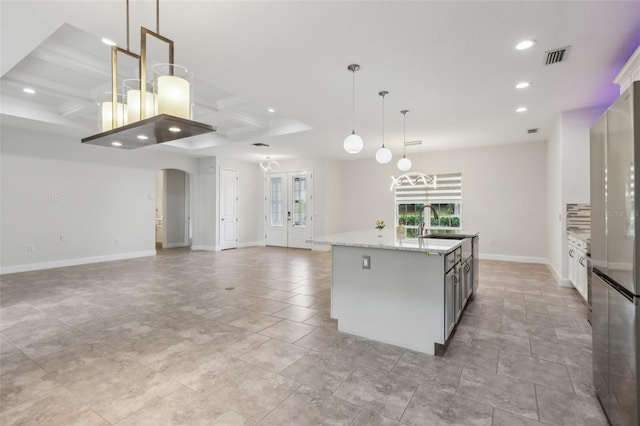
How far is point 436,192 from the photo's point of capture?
812 centimetres

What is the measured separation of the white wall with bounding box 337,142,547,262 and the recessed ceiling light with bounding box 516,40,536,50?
4.95 meters

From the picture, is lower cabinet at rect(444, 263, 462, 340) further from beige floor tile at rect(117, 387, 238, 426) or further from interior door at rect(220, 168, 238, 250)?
interior door at rect(220, 168, 238, 250)

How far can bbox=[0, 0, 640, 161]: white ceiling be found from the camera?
7.86 ft

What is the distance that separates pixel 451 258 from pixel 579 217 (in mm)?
3249

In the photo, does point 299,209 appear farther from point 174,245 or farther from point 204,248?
point 174,245

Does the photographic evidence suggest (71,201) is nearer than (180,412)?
No

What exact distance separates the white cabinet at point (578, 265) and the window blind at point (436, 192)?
3.33 meters

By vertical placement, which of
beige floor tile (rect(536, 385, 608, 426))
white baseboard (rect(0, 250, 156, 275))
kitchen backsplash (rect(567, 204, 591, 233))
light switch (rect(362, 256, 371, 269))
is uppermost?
kitchen backsplash (rect(567, 204, 591, 233))

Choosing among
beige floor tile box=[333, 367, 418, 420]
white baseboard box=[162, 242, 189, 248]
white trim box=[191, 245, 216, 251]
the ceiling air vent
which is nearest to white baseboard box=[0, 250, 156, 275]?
white trim box=[191, 245, 216, 251]

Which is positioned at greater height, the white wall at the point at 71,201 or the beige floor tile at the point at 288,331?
the white wall at the point at 71,201

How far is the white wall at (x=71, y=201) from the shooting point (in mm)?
5906

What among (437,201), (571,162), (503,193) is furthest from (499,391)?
(437,201)

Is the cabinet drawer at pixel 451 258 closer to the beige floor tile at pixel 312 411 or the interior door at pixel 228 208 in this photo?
the beige floor tile at pixel 312 411

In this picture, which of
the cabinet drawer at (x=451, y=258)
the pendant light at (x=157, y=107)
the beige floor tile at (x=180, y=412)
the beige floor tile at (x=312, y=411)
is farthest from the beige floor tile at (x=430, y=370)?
the pendant light at (x=157, y=107)
